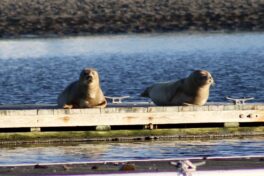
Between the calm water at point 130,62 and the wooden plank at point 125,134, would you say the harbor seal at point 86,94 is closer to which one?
the wooden plank at point 125,134

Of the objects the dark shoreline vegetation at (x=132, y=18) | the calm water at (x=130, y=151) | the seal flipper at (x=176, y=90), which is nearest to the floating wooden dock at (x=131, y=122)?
the calm water at (x=130, y=151)

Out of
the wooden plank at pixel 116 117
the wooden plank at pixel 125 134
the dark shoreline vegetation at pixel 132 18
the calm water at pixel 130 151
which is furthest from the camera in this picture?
the dark shoreline vegetation at pixel 132 18

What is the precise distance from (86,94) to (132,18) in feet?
114

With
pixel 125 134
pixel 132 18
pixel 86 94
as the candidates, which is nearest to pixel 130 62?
pixel 132 18

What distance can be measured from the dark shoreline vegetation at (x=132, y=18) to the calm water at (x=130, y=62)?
1.74 meters

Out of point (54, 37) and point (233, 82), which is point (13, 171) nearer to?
point (233, 82)

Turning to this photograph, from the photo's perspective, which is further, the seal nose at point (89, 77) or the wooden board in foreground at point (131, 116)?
the seal nose at point (89, 77)

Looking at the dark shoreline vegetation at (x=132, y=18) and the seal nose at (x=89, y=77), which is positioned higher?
the dark shoreline vegetation at (x=132, y=18)

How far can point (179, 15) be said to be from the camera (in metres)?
59.7

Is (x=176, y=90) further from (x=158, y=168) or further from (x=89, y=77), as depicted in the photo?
(x=158, y=168)

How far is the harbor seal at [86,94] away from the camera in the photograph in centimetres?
2511

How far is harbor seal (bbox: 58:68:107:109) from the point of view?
2511 cm

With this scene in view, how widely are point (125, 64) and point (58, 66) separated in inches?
84.1

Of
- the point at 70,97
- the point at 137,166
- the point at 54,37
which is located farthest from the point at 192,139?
the point at 54,37
